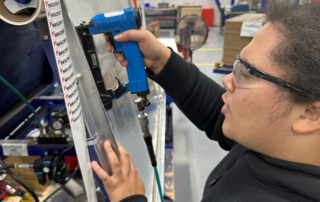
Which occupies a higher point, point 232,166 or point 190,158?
point 232,166

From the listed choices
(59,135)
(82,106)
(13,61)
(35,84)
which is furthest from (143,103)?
(35,84)

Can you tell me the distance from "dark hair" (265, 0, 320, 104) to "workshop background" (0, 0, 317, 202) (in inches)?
8.4

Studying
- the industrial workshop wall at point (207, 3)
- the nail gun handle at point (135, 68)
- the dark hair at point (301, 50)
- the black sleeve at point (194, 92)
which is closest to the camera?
the dark hair at point (301, 50)

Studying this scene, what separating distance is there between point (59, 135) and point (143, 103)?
2.17 ft

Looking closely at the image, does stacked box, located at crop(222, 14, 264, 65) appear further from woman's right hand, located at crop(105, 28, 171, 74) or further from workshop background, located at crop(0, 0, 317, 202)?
woman's right hand, located at crop(105, 28, 171, 74)

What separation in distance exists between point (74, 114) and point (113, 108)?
29 centimetres

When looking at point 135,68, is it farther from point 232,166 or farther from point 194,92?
point 232,166

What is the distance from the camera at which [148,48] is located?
28.7 inches

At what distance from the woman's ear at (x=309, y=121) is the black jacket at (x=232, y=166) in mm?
96

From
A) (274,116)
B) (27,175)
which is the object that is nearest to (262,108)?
(274,116)

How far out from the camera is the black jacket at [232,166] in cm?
49

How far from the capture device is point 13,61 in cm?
132

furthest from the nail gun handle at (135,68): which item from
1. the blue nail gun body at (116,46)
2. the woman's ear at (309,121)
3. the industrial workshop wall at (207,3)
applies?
the industrial workshop wall at (207,3)

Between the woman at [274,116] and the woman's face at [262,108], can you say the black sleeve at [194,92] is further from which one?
the woman's face at [262,108]
